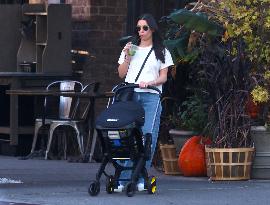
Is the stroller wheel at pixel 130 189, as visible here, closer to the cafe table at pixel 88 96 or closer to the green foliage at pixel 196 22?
the green foliage at pixel 196 22

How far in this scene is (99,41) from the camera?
1459 cm

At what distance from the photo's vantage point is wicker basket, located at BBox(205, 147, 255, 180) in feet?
35.3

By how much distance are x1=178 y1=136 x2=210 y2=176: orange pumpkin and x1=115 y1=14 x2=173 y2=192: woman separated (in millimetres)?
1302

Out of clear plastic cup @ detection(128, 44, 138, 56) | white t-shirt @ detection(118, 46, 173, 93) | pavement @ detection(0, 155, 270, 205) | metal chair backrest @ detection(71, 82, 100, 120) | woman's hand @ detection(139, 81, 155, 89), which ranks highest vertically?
clear plastic cup @ detection(128, 44, 138, 56)

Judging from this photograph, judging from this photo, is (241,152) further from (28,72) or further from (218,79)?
(28,72)

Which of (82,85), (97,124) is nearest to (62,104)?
(82,85)

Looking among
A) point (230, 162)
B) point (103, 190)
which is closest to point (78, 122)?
point (230, 162)

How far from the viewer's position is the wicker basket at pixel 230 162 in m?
10.8

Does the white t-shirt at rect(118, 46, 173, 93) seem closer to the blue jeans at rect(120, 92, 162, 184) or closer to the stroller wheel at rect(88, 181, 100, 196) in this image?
the blue jeans at rect(120, 92, 162, 184)

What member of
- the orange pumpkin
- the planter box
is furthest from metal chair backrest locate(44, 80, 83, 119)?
the planter box

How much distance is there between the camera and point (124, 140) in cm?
947

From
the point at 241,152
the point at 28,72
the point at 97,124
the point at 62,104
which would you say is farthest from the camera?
the point at 28,72

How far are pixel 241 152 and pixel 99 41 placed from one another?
441 centimetres

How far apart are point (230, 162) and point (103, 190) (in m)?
1.49
